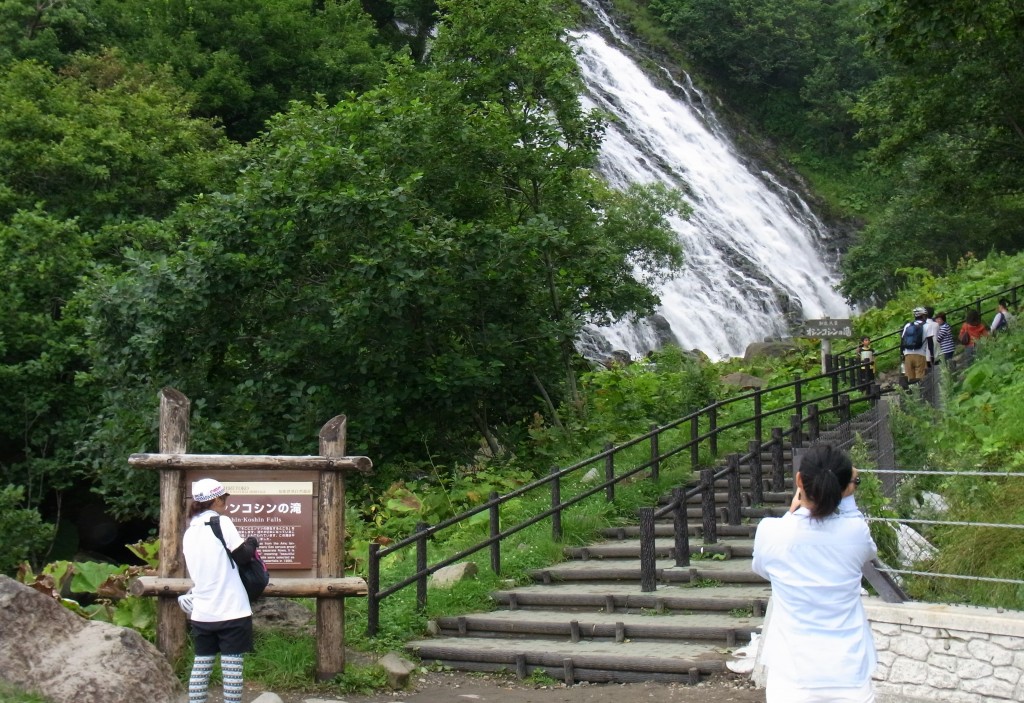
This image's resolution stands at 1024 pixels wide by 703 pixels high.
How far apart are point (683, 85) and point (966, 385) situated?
3372cm

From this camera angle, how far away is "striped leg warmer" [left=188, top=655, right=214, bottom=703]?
745 centimetres

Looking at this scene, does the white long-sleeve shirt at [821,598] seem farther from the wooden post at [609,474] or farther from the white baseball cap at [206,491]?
the wooden post at [609,474]

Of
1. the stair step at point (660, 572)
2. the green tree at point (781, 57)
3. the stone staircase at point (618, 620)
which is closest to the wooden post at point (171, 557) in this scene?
the stone staircase at point (618, 620)

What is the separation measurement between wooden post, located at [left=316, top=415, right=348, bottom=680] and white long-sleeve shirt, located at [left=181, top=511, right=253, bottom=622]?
1.88 meters

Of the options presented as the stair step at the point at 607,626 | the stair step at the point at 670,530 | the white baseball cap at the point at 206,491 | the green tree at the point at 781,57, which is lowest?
the stair step at the point at 607,626

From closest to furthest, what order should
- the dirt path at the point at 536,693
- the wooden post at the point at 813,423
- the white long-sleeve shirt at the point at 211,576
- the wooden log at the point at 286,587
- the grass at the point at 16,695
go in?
1. the white long-sleeve shirt at the point at 211,576
2. the grass at the point at 16,695
3. the dirt path at the point at 536,693
4. the wooden log at the point at 286,587
5. the wooden post at the point at 813,423

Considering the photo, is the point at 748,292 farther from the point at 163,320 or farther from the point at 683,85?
the point at 163,320

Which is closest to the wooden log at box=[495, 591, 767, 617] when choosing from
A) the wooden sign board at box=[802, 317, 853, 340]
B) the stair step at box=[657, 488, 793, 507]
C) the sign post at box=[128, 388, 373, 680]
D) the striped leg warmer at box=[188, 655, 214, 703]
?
the sign post at box=[128, 388, 373, 680]

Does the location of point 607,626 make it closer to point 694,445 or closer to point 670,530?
point 670,530

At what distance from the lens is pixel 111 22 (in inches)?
1328

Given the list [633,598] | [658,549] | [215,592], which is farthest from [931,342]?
[215,592]

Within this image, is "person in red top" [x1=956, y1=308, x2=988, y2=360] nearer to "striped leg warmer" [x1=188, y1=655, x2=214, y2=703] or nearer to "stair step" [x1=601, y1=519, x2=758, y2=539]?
"stair step" [x1=601, y1=519, x2=758, y2=539]

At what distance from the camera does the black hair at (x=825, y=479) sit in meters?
4.63

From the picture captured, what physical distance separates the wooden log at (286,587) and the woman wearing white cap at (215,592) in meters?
1.52
